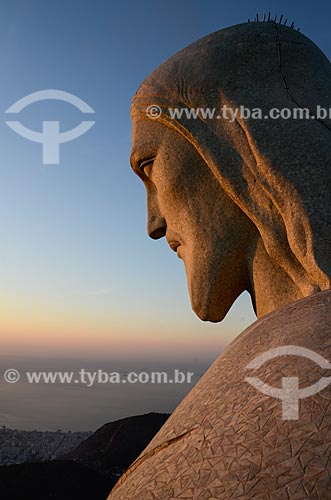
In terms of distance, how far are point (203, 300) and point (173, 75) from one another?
161 cm

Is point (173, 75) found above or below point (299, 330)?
above

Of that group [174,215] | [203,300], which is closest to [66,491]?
[203,300]

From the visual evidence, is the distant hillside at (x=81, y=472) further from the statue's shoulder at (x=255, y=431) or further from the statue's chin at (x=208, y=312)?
the statue's shoulder at (x=255, y=431)

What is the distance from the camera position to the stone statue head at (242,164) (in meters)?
3.82

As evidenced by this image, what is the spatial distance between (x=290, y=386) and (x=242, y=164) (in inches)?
94.4

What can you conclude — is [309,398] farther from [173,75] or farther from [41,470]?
[41,470]

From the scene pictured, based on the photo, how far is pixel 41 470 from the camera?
6824 mm

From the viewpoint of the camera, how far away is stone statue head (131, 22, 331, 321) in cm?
382

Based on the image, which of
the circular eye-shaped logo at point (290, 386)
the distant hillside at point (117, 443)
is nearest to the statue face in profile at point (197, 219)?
the circular eye-shaped logo at point (290, 386)

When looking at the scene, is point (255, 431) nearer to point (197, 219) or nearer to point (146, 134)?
point (197, 219)

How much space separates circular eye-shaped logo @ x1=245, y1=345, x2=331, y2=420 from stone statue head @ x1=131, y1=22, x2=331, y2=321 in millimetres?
1654

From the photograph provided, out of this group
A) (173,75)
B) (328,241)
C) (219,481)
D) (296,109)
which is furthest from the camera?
(173,75)

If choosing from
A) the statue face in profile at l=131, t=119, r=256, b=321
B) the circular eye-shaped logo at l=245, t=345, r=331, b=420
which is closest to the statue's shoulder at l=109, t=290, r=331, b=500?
the circular eye-shaped logo at l=245, t=345, r=331, b=420

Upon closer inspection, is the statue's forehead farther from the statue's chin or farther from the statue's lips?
the statue's chin
